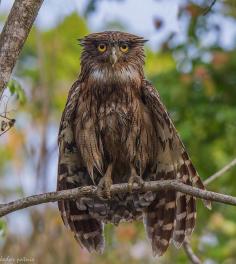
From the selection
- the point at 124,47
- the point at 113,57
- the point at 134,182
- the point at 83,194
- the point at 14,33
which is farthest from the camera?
the point at 124,47

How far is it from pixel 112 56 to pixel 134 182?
111 cm

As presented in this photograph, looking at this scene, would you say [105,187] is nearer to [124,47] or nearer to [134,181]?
[134,181]

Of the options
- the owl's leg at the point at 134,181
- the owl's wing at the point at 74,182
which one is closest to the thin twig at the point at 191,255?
the owl's leg at the point at 134,181

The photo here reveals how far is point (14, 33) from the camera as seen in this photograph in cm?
384

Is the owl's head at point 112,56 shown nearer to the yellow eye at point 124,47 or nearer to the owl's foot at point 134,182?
the yellow eye at point 124,47

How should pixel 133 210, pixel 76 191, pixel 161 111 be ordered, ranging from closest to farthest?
pixel 76 191 < pixel 161 111 < pixel 133 210

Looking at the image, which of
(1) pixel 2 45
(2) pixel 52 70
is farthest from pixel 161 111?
(2) pixel 52 70

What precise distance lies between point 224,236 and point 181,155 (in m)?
3.20

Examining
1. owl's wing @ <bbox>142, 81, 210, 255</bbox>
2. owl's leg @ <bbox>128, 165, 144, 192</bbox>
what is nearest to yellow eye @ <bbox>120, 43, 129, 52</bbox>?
owl's wing @ <bbox>142, 81, 210, 255</bbox>

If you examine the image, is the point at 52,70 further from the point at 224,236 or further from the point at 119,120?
the point at 119,120

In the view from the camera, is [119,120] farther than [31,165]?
No

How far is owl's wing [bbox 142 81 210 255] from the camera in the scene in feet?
17.5

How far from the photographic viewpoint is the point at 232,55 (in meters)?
7.49

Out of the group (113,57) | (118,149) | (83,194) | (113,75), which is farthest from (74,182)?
(83,194)
